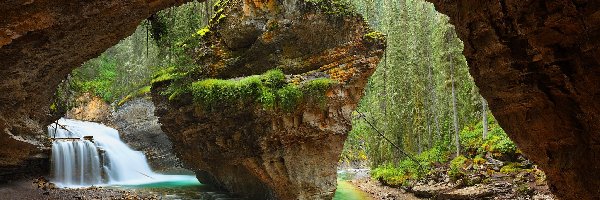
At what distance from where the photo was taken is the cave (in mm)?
4406

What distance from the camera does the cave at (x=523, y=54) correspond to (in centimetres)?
441

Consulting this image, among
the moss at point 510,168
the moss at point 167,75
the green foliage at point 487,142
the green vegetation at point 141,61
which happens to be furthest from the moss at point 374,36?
the green foliage at point 487,142

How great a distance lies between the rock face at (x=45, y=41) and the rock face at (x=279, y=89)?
15.2 feet

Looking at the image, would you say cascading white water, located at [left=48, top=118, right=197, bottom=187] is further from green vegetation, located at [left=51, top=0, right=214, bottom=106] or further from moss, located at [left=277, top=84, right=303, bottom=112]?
moss, located at [left=277, top=84, right=303, bottom=112]

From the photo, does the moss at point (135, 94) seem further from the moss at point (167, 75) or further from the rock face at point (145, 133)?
the moss at point (167, 75)

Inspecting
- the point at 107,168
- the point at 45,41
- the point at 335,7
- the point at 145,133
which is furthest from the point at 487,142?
the point at 145,133

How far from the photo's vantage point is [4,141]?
11062mm

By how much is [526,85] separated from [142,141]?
940 inches

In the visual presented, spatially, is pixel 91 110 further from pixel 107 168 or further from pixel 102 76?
pixel 107 168

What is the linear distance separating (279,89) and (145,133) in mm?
16010

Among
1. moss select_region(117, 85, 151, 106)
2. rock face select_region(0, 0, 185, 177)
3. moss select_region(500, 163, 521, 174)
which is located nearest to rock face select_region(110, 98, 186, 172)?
moss select_region(117, 85, 151, 106)

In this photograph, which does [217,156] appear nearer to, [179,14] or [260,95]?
[260,95]

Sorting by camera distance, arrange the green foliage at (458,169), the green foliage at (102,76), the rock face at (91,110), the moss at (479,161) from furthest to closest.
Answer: the green foliage at (102,76)
the rock face at (91,110)
the moss at (479,161)
the green foliage at (458,169)

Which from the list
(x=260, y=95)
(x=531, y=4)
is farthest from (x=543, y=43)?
(x=260, y=95)
